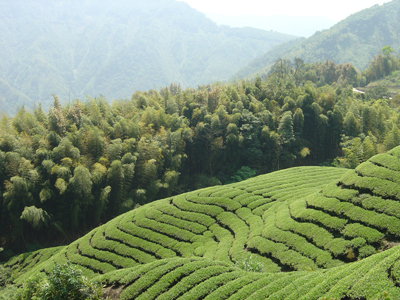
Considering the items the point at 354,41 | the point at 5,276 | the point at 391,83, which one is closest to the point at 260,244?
the point at 5,276

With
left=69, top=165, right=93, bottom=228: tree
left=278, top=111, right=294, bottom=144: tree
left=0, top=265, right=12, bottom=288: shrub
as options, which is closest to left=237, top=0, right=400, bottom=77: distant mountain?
left=278, top=111, right=294, bottom=144: tree

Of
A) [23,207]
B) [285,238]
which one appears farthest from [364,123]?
[23,207]

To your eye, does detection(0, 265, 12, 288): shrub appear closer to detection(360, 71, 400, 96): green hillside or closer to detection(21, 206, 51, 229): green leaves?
detection(21, 206, 51, 229): green leaves

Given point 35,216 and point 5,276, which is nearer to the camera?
point 5,276

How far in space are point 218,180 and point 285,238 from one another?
70.0ft

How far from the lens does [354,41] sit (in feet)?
449

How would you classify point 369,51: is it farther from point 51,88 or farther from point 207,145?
point 51,88

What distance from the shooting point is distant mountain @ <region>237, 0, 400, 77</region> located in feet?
426

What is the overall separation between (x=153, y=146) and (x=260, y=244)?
55.2 ft

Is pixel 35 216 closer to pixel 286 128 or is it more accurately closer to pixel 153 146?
pixel 153 146

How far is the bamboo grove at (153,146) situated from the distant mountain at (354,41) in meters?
91.3

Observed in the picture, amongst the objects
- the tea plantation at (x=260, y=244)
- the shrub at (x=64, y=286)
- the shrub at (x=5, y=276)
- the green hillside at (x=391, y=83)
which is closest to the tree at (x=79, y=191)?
the tea plantation at (x=260, y=244)

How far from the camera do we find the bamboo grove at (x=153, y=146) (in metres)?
22.8

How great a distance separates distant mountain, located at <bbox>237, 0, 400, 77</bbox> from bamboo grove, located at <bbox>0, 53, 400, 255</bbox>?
91.3m
